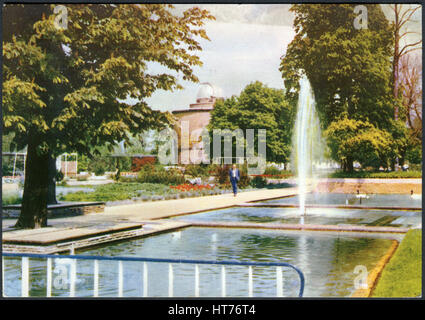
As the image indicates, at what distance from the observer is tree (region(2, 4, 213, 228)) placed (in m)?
10.9

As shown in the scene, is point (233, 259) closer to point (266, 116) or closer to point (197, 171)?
point (266, 116)

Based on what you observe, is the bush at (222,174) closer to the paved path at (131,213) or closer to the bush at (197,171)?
the bush at (197,171)

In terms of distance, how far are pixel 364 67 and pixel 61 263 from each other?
39.5 feet

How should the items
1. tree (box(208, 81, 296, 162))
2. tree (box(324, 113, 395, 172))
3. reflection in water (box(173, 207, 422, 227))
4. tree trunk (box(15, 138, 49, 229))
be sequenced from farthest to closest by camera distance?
tree (box(324, 113, 395, 172))
tree (box(208, 81, 296, 162))
reflection in water (box(173, 207, 422, 227))
tree trunk (box(15, 138, 49, 229))

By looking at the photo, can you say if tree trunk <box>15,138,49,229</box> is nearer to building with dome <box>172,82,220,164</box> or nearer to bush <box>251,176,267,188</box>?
building with dome <box>172,82,220,164</box>

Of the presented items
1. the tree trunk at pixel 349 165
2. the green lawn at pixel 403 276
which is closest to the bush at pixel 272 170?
the tree trunk at pixel 349 165

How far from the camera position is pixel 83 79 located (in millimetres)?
12109

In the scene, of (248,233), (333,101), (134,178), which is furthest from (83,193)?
(333,101)

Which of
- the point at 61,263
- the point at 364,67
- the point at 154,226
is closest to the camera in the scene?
the point at 61,263

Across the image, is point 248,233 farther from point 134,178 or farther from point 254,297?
point 134,178

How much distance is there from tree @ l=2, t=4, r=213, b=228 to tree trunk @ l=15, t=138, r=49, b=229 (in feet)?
0.07

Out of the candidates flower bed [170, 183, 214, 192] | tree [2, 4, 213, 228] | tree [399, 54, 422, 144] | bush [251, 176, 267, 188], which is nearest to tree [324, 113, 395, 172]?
tree [399, 54, 422, 144]

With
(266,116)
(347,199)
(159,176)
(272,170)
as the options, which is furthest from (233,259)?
(272,170)

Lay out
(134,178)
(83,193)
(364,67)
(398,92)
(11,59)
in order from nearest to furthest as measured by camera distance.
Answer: (11,59), (398,92), (364,67), (83,193), (134,178)
